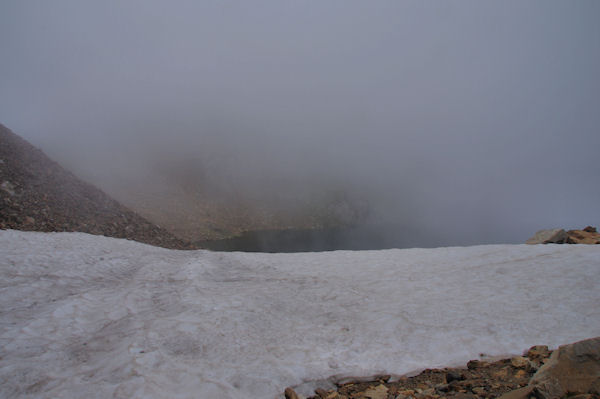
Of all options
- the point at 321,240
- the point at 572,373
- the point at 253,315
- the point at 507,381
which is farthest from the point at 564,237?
the point at 321,240

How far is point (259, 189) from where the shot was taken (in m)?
138

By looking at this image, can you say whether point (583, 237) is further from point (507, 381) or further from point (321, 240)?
point (321, 240)

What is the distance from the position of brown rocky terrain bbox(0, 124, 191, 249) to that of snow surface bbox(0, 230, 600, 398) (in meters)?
10.1

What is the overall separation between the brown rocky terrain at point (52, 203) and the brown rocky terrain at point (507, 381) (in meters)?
18.1

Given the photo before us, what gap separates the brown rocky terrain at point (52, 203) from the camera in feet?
58.7

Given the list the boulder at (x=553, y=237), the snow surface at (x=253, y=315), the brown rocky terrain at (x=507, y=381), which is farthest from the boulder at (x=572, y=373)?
the boulder at (x=553, y=237)

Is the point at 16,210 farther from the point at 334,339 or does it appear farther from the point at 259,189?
the point at 259,189

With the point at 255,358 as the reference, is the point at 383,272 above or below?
above

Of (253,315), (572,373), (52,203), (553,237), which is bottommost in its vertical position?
(253,315)

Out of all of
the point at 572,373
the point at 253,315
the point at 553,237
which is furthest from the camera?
the point at 553,237

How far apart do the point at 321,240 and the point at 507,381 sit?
104 metres

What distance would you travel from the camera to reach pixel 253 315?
19.6ft

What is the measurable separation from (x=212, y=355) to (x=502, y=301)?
5.72 meters

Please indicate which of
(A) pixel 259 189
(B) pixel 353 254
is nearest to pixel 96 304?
(B) pixel 353 254
